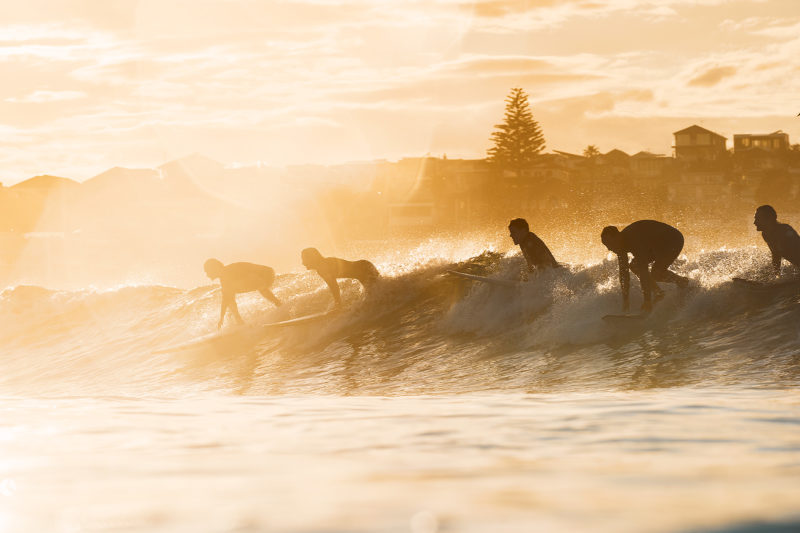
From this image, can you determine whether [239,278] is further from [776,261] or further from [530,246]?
[776,261]

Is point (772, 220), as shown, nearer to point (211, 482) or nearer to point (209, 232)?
point (211, 482)

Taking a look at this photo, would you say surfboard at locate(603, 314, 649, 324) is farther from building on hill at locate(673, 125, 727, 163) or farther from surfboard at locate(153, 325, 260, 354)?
building on hill at locate(673, 125, 727, 163)

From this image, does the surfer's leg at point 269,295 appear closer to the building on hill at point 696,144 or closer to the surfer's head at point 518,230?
the surfer's head at point 518,230

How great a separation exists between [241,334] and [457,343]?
4606 millimetres

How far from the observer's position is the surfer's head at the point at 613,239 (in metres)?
11.3

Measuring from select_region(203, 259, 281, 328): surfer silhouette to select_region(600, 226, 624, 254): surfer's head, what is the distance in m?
6.68

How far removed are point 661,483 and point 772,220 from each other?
7915 millimetres

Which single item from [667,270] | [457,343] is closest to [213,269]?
[457,343]

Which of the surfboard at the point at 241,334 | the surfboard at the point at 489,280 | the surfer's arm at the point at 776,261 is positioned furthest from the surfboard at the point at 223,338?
the surfer's arm at the point at 776,261

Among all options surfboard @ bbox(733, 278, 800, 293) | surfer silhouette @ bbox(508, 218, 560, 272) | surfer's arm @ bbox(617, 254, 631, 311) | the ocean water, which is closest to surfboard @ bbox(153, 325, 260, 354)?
the ocean water

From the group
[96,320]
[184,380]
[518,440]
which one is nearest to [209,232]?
[96,320]

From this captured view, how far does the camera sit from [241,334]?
53.3 ft

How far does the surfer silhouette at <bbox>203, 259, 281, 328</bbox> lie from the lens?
15981 millimetres

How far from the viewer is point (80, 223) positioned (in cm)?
11862
